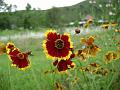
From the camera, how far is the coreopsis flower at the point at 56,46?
2148 millimetres

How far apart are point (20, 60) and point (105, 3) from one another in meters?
2.25

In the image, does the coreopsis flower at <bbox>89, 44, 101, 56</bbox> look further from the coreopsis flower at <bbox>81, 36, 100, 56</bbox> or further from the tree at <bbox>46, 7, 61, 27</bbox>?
the tree at <bbox>46, 7, 61, 27</bbox>

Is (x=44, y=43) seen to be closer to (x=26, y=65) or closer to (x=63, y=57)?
(x=63, y=57)

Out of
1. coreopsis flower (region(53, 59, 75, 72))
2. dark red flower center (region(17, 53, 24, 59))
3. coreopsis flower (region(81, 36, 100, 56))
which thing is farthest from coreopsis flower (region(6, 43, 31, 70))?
coreopsis flower (region(81, 36, 100, 56))

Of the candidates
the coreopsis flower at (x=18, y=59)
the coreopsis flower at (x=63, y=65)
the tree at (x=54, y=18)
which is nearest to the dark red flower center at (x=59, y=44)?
the coreopsis flower at (x=63, y=65)

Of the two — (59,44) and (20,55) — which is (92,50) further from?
(59,44)

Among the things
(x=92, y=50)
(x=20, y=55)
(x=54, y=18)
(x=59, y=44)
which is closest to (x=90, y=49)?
(x=92, y=50)

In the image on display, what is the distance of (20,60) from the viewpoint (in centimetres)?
256

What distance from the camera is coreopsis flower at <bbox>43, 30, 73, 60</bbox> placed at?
7.05ft

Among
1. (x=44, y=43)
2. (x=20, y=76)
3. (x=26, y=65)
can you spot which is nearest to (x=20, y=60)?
(x=26, y=65)

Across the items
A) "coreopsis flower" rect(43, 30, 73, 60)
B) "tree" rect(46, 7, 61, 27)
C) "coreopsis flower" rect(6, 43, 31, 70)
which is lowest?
"tree" rect(46, 7, 61, 27)

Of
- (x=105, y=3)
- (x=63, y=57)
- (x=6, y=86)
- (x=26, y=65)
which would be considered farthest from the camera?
(x=105, y=3)

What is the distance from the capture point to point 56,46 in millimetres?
2162

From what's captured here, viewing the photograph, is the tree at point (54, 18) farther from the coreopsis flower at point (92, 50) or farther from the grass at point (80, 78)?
the coreopsis flower at point (92, 50)
